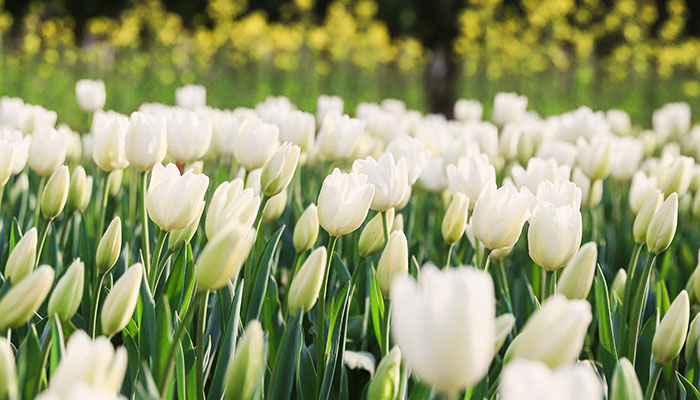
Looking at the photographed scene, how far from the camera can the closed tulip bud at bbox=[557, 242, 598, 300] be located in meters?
1.11

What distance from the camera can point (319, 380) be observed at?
1.16m

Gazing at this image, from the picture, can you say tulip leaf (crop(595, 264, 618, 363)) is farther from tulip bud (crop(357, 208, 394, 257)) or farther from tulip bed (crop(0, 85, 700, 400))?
tulip bud (crop(357, 208, 394, 257))

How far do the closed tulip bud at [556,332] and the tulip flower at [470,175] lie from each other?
850 mm

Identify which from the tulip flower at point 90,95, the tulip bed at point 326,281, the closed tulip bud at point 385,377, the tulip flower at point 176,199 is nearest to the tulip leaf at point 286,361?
the tulip bed at point 326,281

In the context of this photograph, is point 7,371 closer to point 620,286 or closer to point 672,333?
point 672,333

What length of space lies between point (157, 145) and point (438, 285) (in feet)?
3.41

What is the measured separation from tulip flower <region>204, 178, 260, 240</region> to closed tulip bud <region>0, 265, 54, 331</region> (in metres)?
0.33

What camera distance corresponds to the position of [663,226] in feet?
4.36

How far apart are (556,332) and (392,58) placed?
10.7 m

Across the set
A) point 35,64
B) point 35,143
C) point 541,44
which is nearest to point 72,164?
point 35,143

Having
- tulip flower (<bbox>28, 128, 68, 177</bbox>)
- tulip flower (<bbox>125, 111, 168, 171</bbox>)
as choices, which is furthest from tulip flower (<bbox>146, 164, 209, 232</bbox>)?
tulip flower (<bbox>28, 128, 68, 177</bbox>)

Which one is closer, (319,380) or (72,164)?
(319,380)

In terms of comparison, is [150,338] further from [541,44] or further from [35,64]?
[541,44]

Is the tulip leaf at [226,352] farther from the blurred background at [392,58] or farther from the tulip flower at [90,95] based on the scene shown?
the blurred background at [392,58]
